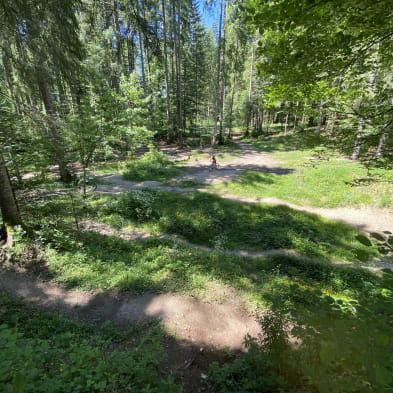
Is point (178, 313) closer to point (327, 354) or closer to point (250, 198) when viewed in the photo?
point (327, 354)

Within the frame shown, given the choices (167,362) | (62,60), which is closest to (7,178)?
(62,60)

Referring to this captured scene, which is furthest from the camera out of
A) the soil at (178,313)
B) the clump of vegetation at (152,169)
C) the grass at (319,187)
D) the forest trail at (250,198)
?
the clump of vegetation at (152,169)

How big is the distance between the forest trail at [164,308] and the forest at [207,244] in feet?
0.10

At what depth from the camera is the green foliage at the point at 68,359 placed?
1.89 metres

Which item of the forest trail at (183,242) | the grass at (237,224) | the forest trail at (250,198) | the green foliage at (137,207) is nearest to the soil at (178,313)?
the forest trail at (183,242)

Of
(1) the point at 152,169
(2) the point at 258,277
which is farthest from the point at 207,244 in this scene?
(1) the point at 152,169

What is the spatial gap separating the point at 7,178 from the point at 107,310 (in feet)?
14.9

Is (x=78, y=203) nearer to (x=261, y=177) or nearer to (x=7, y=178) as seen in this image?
(x=7, y=178)

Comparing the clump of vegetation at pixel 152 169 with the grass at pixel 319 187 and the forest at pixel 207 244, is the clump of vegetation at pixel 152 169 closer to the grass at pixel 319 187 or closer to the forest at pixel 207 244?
the forest at pixel 207 244

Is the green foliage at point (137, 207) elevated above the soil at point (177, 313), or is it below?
above

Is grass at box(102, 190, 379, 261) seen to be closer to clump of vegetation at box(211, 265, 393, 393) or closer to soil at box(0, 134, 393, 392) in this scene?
soil at box(0, 134, 393, 392)

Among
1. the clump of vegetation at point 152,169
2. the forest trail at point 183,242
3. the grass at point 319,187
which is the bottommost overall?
the forest trail at point 183,242

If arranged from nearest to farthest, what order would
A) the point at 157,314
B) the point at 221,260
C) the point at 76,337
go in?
1. the point at 76,337
2. the point at 157,314
3. the point at 221,260

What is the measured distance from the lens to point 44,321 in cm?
388
